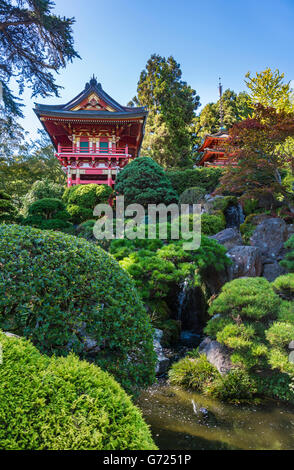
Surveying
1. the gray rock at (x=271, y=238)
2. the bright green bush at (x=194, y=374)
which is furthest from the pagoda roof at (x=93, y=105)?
the bright green bush at (x=194, y=374)

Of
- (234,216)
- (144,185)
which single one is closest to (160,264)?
(144,185)

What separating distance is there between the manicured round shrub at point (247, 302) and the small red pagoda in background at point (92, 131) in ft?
44.4

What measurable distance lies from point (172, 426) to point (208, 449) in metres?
0.49

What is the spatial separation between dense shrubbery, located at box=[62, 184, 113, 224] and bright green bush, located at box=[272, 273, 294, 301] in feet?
27.5

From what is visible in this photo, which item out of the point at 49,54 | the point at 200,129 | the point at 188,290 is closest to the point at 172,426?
the point at 188,290

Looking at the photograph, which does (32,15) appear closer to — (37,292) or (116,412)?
(37,292)

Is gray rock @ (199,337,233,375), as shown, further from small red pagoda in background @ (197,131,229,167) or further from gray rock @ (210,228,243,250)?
small red pagoda in background @ (197,131,229,167)

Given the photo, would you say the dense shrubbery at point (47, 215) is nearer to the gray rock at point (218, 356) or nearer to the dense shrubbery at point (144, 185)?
the dense shrubbery at point (144, 185)

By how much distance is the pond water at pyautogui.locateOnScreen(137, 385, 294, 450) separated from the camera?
260cm

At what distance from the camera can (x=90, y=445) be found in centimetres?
A: 137

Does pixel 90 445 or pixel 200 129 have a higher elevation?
pixel 200 129

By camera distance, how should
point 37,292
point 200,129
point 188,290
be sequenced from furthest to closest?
point 200,129
point 188,290
point 37,292

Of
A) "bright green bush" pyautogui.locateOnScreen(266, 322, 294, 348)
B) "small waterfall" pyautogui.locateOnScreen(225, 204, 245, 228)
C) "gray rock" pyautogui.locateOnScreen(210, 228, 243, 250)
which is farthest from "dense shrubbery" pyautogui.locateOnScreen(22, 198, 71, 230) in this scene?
"bright green bush" pyautogui.locateOnScreen(266, 322, 294, 348)

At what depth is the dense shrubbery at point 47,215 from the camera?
9.55 meters
